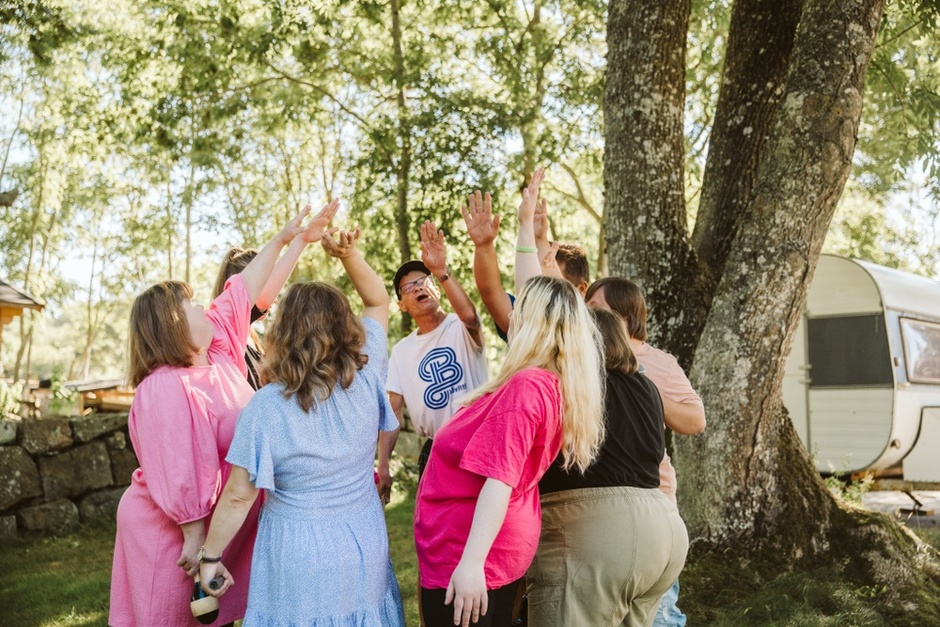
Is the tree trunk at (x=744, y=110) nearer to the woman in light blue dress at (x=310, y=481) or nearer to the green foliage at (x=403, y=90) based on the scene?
the green foliage at (x=403, y=90)

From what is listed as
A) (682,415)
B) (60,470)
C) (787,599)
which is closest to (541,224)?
(682,415)

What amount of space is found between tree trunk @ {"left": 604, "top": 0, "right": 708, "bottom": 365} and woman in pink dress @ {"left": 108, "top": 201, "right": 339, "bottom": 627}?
3.05 m

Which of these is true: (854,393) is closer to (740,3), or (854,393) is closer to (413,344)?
(740,3)

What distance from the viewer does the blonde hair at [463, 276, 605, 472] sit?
2.56 meters

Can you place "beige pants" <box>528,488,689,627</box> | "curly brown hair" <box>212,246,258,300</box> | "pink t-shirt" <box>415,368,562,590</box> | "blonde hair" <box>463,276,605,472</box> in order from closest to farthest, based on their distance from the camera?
"pink t-shirt" <box>415,368,562,590</box>, "blonde hair" <box>463,276,605,472</box>, "beige pants" <box>528,488,689,627</box>, "curly brown hair" <box>212,246,258,300</box>

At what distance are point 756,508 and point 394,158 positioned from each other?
307 inches

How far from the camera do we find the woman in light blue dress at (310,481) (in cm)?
260

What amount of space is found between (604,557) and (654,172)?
3178 mm

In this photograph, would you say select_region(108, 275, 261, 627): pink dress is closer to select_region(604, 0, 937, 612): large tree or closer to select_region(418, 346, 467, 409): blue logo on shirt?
select_region(418, 346, 467, 409): blue logo on shirt

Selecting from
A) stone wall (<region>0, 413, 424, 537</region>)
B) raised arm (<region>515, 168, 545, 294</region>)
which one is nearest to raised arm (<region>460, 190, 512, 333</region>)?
raised arm (<region>515, 168, 545, 294</region>)

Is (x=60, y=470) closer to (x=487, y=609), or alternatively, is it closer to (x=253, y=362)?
(x=253, y=362)

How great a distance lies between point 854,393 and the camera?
10016 mm

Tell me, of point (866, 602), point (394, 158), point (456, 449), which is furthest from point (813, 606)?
point (394, 158)

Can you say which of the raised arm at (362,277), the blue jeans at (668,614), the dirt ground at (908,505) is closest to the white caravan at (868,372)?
the dirt ground at (908,505)
